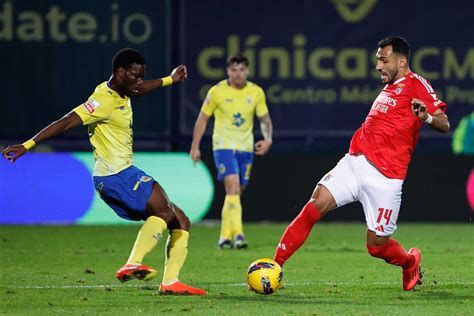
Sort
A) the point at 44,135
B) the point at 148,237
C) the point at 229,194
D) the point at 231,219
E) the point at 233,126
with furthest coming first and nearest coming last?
the point at 233,126
the point at 229,194
the point at 231,219
the point at 148,237
the point at 44,135

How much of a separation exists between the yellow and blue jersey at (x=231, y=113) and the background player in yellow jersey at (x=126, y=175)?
4.82 metres

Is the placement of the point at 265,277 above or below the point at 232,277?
above

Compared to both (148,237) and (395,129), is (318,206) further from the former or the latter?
(148,237)

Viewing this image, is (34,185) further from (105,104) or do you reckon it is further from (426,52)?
(105,104)

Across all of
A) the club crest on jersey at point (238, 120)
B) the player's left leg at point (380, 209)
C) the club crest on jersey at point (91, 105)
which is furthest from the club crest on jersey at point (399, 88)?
the club crest on jersey at point (238, 120)

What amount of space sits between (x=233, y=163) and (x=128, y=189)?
495cm

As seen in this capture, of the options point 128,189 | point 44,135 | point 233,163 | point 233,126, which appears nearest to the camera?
point 44,135

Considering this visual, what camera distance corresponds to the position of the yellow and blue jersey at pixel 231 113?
14.0 m

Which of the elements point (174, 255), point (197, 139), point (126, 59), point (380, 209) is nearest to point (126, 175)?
point (174, 255)

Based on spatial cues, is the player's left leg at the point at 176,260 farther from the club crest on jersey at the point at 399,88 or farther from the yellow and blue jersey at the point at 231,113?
the yellow and blue jersey at the point at 231,113

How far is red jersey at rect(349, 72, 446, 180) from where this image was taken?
920cm

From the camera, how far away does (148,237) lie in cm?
891

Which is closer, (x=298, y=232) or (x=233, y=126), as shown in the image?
(x=298, y=232)

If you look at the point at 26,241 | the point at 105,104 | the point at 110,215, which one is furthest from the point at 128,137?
the point at 110,215
